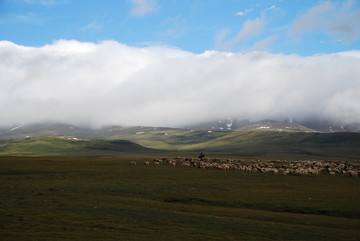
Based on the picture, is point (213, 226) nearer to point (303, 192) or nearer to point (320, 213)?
point (320, 213)

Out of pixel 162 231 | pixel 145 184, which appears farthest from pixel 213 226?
pixel 145 184

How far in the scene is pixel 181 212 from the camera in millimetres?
28750

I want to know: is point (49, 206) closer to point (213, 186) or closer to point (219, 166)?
point (213, 186)

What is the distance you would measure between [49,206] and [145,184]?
64.0ft

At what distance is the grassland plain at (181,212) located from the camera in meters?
20.7

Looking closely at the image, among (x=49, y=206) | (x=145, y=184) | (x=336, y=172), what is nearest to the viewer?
(x=49, y=206)

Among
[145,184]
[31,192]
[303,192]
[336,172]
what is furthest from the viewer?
[336,172]

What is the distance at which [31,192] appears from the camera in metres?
35.8

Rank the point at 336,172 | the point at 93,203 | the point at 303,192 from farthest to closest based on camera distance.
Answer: the point at 336,172
the point at 303,192
the point at 93,203

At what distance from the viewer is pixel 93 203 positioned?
98.7 feet

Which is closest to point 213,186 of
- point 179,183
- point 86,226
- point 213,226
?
point 179,183

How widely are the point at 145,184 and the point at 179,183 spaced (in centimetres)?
481

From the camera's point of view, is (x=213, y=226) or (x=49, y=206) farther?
(x=49, y=206)

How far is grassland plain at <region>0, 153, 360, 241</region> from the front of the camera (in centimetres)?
2067
